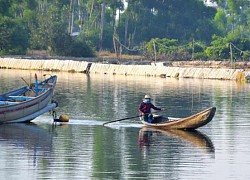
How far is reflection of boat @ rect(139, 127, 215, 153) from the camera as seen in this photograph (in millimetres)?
29419

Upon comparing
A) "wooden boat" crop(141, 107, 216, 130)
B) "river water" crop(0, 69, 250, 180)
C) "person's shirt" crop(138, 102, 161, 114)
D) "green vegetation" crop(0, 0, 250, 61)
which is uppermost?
"green vegetation" crop(0, 0, 250, 61)

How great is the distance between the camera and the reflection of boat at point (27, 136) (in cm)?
2860

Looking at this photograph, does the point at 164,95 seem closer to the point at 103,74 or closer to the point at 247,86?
the point at 247,86

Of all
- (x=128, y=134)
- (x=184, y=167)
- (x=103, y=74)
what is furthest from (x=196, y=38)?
(x=184, y=167)

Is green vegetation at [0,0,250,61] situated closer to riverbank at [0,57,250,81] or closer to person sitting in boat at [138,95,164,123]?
riverbank at [0,57,250,81]

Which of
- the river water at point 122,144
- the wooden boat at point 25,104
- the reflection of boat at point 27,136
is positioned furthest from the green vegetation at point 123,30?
the reflection of boat at point 27,136

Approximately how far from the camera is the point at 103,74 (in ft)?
247

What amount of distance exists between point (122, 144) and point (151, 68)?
45.7 metres

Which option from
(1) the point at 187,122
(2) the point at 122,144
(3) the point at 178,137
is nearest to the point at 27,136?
(2) the point at 122,144

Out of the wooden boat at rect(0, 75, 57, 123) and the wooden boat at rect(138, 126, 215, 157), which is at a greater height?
the wooden boat at rect(0, 75, 57, 123)

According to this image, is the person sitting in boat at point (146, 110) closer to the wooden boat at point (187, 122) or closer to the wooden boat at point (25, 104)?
the wooden boat at point (187, 122)

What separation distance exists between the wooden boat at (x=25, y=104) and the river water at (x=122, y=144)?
1.47 feet

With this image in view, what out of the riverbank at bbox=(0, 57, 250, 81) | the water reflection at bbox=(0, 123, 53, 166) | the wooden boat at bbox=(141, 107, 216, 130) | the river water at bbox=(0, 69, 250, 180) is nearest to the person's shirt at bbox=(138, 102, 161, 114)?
the wooden boat at bbox=(141, 107, 216, 130)

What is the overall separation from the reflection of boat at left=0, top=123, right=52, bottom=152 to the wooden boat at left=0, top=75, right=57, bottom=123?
1.11ft
